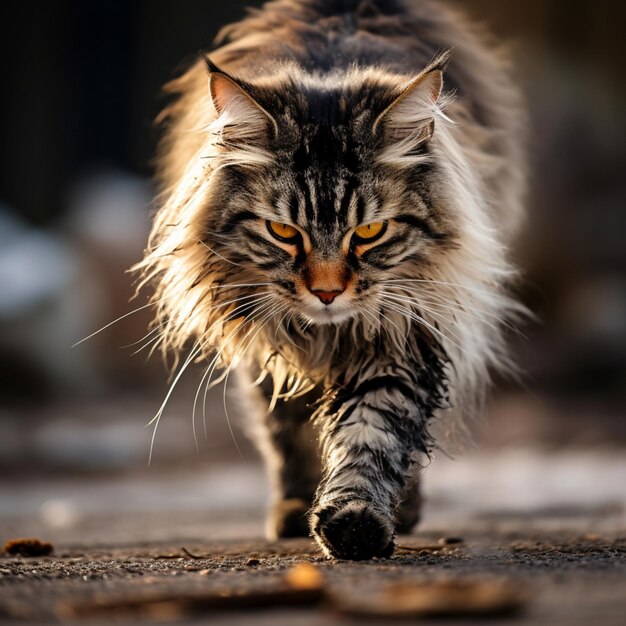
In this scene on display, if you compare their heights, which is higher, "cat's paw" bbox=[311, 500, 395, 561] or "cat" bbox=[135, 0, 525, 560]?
"cat" bbox=[135, 0, 525, 560]

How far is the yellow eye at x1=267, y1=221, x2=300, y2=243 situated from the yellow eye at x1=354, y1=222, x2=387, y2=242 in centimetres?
14

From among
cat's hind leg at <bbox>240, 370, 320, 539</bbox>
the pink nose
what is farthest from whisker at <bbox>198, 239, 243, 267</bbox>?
cat's hind leg at <bbox>240, 370, 320, 539</bbox>

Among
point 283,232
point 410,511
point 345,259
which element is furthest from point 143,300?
point 345,259

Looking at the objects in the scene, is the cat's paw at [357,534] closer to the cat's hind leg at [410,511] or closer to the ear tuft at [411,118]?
the cat's hind leg at [410,511]

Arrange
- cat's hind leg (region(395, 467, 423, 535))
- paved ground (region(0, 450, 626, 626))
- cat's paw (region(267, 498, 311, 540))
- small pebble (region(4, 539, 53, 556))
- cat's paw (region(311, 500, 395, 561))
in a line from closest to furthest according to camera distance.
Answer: paved ground (region(0, 450, 626, 626)) → cat's paw (region(311, 500, 395, 561)) → small pebble (region(4, 539, 53, 556)) → cat's hind leg (region(395, 467, 423, 535)) → cat's paw (region(267, 498, 311, 540))

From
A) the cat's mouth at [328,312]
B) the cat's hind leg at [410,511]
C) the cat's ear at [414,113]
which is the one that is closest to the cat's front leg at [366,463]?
the cat's mouth at [328,312]

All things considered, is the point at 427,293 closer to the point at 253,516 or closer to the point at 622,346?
the point at 253,516

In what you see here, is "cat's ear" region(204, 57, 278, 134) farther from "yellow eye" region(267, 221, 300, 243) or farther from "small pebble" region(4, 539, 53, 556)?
"small pebble" region(4, 539, 53, 556)

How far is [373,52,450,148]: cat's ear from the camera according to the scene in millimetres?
2756

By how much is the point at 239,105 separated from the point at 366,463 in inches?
36.1

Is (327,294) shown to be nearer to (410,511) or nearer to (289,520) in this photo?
(410,511)

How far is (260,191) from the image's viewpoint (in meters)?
2.78

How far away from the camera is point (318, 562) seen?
2.38 metres

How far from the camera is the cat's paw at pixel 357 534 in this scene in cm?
241
